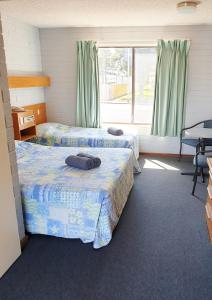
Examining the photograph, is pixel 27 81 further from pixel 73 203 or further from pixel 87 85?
pixel 73 203

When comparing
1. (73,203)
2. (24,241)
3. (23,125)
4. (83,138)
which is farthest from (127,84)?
(24,241)

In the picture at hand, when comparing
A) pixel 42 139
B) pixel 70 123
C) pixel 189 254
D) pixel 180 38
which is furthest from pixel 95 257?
pixel 180 38

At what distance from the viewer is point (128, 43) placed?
15.4 ft

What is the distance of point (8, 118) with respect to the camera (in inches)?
80.2

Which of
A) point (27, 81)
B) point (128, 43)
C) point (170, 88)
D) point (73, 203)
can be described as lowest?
point (73, 203)

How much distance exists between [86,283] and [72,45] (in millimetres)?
4184

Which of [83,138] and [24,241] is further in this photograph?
[83,138]

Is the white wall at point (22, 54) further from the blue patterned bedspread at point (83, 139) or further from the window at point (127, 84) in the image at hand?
the window at point (127, 84)

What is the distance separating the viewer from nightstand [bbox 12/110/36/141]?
362 centimetres

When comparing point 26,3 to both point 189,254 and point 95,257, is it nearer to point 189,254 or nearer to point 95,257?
point 95,257

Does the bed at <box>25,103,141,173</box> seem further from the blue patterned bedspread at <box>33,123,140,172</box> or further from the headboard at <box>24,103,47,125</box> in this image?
the headboard at <box>24,103,47,125</box>

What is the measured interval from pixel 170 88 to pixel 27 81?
2.48 meters

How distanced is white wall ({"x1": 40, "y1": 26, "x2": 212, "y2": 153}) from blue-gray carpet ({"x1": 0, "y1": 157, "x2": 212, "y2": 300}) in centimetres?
224

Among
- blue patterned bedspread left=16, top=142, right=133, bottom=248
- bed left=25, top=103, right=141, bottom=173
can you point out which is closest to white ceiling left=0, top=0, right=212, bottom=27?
bed left=25, top=103, right=141, bottom=173
